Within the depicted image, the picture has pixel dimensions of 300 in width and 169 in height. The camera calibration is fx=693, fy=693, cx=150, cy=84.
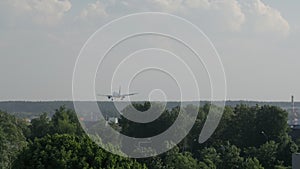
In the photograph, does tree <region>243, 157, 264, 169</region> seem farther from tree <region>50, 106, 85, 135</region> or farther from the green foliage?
tree <region>50, 106, 85, 135</region>

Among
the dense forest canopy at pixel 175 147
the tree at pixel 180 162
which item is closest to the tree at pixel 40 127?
the dense forest canopy at pixel 175 147

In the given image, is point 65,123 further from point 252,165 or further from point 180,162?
point 252,165

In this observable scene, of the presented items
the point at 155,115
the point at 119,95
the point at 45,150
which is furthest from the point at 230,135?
the point at 45,150

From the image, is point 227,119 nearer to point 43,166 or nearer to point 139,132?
point 139,132

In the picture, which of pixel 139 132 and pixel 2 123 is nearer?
pixel 2 123

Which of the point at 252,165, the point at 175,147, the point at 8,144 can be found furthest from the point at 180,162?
the point at 8,144

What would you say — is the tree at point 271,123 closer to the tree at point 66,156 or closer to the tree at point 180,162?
the tree at point 180,162

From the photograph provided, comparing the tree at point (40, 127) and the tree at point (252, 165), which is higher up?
the tree at point (40, 127)

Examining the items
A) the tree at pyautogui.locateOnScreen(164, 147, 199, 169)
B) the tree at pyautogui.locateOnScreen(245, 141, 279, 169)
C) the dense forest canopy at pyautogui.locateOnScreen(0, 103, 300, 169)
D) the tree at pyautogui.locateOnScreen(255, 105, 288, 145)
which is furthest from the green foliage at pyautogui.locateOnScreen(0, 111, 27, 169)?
the tree at pyautogui.locateOnScreen(255, 105, 288, 145)
